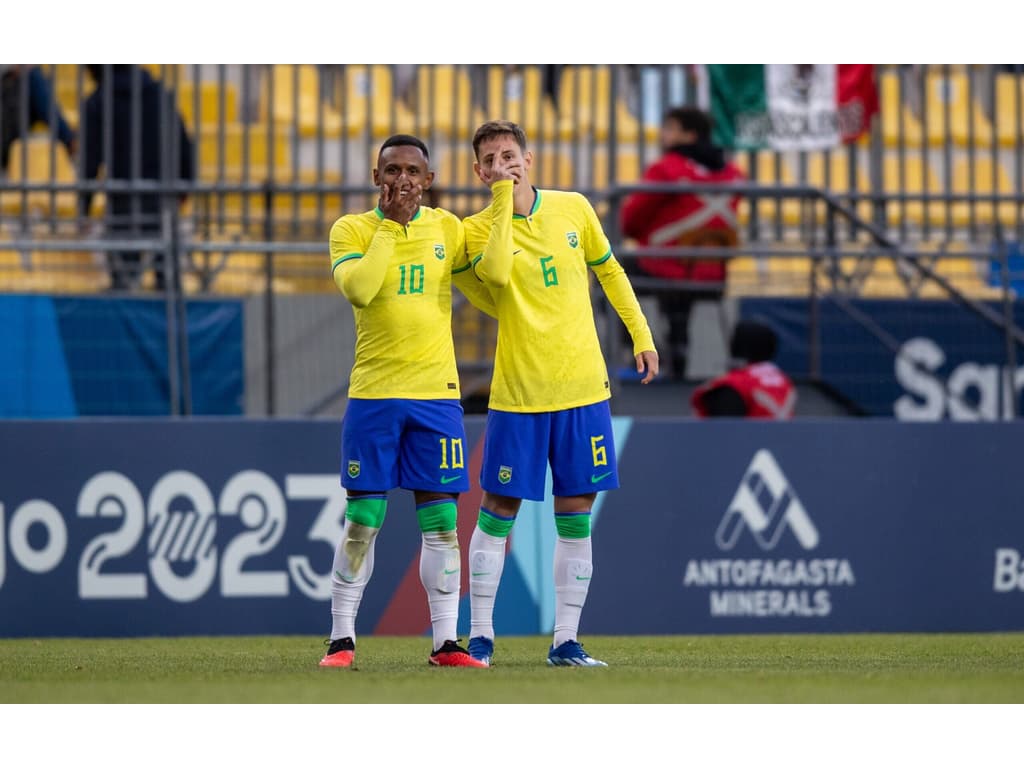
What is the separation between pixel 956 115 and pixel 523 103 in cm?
507

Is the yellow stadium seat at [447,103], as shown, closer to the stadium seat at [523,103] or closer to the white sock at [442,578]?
the stadium seat at [523,103]

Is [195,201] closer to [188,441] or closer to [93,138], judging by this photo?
[93,138]

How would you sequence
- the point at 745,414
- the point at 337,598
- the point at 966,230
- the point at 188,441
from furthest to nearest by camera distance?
the point at 966,230, the point at 745,414, the point at 188,441, the point at 337,598

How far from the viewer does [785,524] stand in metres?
10.2

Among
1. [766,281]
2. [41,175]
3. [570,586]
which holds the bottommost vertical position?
[570,586]

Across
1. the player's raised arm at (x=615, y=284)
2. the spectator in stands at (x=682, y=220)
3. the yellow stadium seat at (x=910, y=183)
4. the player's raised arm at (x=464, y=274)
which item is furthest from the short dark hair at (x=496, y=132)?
the yellow stadium seat at (x=910, y=183)

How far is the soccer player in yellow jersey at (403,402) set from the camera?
22.4 feet

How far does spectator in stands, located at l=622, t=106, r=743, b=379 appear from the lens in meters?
11.3

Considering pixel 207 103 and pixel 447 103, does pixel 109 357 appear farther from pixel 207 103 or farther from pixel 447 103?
pixel 447 103

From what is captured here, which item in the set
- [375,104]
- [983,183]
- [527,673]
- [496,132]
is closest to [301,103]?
[375,104]

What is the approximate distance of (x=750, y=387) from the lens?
35.8 feet

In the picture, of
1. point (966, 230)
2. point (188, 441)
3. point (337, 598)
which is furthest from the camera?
point (966, 230)

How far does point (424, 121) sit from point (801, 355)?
4687 mm

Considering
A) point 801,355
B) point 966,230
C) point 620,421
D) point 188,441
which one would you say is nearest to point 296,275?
point 188,441
